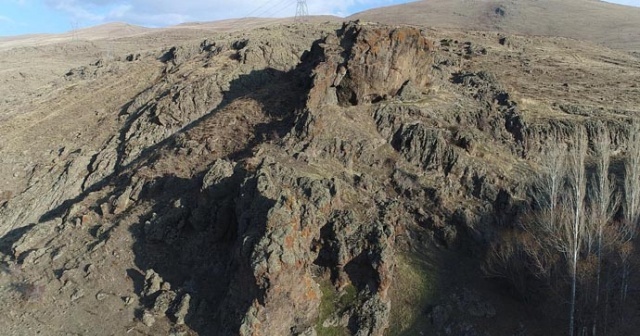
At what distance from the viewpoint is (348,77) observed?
34.5 m

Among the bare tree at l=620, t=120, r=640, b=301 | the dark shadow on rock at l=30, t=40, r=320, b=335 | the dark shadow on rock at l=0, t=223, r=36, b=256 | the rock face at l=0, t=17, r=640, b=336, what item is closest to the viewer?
the dark shadow on rock at l=30, t=40, r=320, b=335

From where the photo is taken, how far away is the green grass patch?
75.5 ft

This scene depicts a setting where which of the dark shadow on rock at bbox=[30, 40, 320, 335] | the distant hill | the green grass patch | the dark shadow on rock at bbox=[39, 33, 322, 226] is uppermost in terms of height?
the distant hill

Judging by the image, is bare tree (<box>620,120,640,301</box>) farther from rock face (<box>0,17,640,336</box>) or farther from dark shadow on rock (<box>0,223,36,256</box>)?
dark shadow on rock (<box>0,223,36,256</box>)

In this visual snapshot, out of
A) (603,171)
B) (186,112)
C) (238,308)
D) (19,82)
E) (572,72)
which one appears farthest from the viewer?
(19,82)

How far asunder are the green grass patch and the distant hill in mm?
102086

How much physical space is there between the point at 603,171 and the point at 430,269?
32.9 feet

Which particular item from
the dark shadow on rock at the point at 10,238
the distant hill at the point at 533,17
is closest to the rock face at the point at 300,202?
the dark shadow on rock at the point at 10,238

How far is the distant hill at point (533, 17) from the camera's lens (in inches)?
4667

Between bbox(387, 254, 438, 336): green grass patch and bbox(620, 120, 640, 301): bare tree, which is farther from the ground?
bbox(620, 120, 640, 301): bare tree

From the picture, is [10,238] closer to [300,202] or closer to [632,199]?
[300,202]

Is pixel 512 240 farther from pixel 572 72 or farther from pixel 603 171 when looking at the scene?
pixel 572 72

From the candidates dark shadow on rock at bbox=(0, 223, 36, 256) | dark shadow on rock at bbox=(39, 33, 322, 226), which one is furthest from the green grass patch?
dark shadow on rock at bbox=(0, 223, 36, 256)

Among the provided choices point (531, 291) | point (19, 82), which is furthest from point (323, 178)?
point (19, 82)
